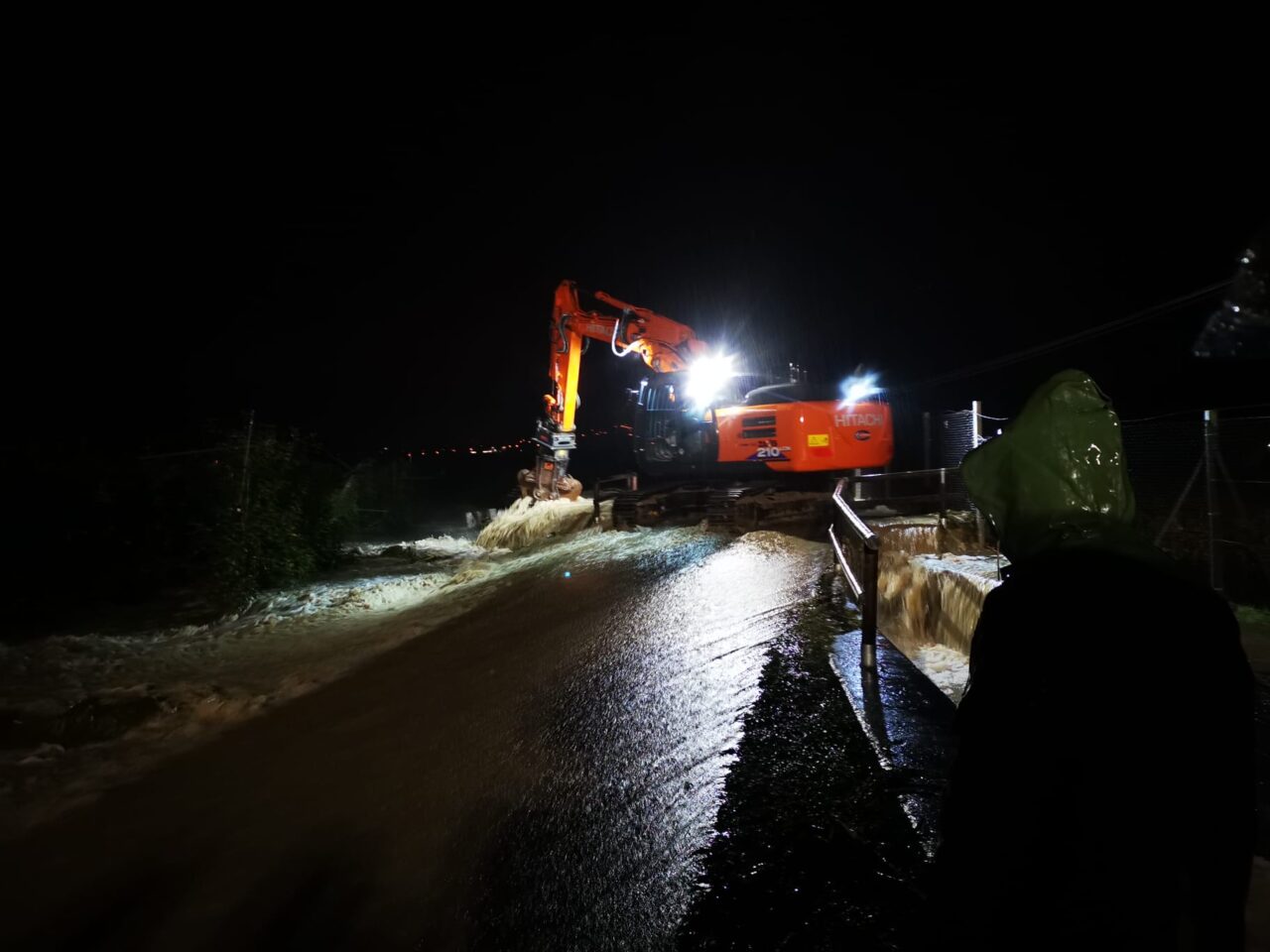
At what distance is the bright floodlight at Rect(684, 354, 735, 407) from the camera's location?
12.8m

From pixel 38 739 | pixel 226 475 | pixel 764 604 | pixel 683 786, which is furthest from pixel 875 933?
pixel 226 475

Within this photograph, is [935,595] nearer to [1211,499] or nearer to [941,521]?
[941,521]

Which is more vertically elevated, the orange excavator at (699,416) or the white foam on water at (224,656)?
the orange excavator at (699,416)

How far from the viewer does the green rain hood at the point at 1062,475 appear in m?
1.45

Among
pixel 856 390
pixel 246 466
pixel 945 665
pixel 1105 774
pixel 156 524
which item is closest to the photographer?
pixel 1105 774

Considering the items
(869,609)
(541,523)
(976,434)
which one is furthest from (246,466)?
(976,434)

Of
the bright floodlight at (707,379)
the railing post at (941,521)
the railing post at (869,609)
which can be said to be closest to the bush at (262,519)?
the bright floodlight at (707,379)

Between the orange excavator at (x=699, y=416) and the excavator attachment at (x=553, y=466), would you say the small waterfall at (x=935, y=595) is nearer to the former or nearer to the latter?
the orange excavator at (x=699, y=416)

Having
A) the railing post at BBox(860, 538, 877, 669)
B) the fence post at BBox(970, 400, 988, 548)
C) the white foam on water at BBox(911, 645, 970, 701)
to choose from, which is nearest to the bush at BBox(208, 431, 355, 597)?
the railing post at BBox(860, 538, 877, 669)

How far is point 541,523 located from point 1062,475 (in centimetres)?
1290

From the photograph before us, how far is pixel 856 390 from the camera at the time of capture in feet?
38.9

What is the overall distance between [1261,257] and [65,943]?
5692mm

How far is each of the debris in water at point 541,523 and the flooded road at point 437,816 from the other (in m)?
7.63

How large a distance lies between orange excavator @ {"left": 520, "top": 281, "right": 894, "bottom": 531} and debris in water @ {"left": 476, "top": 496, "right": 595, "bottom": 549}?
0.57 metres
